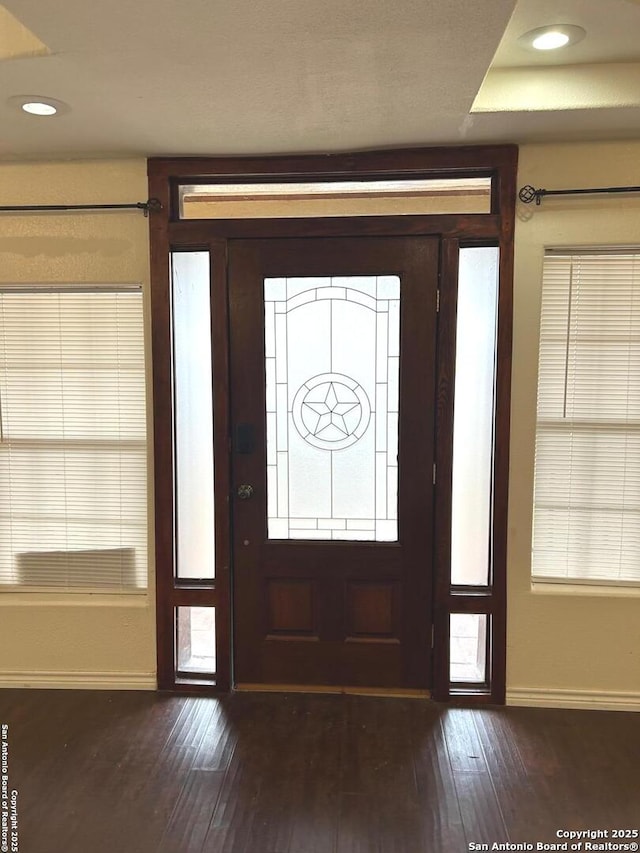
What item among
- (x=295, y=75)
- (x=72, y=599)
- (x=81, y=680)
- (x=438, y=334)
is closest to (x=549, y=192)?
(x=438, y=334)

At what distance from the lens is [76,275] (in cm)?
248

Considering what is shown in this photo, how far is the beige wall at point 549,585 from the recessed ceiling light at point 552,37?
43cm

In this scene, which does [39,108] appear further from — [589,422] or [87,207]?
[589,422]

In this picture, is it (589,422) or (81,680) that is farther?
(81,680)

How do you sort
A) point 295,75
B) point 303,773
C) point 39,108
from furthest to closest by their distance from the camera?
point 303,773, point 39,108, point 295,75

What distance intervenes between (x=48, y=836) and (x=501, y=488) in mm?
2048

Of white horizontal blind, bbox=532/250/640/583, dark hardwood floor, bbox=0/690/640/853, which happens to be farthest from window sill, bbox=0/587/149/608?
white horizontal blind, bbox=532/250/640/583

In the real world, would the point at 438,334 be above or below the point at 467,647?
above

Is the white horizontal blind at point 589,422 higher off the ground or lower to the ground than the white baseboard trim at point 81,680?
higher

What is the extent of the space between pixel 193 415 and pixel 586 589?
1.90m

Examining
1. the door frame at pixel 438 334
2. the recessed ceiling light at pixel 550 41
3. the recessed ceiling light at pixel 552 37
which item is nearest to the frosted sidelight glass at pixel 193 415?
the door frame at pixel 438 334

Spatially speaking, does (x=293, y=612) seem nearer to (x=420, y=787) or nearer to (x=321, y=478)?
(x=321, y=478)

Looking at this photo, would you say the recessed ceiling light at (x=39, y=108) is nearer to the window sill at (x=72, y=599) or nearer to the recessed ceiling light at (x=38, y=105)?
the recessed ceiling light at (x=38, y=105)

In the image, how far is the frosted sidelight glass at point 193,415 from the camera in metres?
2.51
